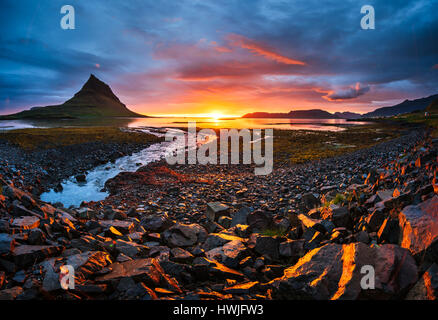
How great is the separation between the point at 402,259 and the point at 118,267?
5483 mm

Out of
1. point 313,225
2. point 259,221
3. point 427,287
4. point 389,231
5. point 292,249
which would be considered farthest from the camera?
point 259,221

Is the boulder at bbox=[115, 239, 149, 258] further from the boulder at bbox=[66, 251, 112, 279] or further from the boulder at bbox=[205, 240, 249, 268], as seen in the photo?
the boulder at bbox=[205, 240, 249, 268]

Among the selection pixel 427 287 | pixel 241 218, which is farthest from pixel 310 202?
pixel 427 287

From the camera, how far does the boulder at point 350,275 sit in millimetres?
3420

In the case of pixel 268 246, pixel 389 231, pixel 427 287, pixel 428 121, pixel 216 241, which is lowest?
pixel 216 241

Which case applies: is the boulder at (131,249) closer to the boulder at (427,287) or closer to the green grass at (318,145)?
the boulder at (427,287)

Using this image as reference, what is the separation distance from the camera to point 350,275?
12.0 ft

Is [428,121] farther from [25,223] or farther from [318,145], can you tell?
[25,223]

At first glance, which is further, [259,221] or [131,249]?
[259,221]

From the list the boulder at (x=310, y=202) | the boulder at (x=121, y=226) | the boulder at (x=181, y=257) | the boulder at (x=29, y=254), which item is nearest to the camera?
the boulder at (x=29, y=254)

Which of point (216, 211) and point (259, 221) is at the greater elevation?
point (259, 221)

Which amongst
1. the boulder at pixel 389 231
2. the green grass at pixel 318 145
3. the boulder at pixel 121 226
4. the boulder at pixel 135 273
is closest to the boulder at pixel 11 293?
the boulder at pixel 135 273
